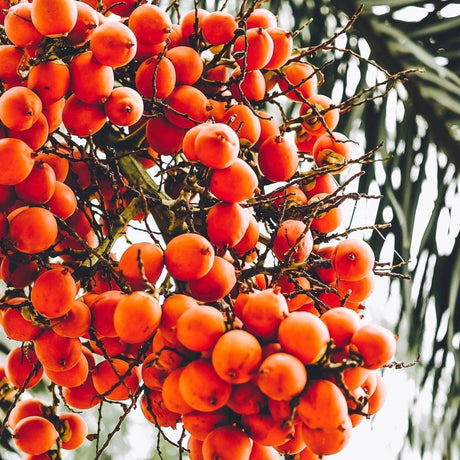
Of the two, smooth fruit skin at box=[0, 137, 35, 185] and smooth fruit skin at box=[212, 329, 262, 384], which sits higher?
smooth fruit skin at box=[0, 137, 35, 185]

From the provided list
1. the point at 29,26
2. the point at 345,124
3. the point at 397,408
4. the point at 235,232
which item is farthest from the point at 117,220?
the point at 397,408

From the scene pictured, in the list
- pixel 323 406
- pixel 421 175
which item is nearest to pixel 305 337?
pixel 323 406

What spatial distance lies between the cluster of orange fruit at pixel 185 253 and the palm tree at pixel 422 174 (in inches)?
22.0

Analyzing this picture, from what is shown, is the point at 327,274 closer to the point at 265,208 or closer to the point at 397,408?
the point at 265,208

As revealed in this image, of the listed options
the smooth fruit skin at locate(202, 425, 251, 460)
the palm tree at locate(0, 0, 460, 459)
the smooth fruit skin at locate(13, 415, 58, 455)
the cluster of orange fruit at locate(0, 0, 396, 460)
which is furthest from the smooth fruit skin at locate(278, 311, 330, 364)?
the palm tree at locate(0, 0, 460, 459)

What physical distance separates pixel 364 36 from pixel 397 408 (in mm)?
910

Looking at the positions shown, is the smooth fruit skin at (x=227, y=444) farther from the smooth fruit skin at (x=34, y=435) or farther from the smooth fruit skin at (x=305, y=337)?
the smooth fruit skin at (x=34, y=435)

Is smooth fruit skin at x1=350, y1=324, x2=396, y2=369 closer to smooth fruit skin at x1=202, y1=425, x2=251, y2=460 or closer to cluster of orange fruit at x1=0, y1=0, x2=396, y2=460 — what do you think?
cluster of orange fruit at x1=0, y1=0, x2=396, y2=460

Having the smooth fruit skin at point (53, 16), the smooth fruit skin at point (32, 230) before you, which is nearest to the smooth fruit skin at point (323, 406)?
the smooth fruit skin at point (32, 230)

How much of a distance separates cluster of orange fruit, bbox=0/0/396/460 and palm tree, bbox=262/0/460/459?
56cm

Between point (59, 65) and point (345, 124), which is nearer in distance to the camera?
point (59, 65)

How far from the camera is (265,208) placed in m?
0.95

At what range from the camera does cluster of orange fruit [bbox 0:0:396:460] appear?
2.29 feet

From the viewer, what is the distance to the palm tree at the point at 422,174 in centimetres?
149
